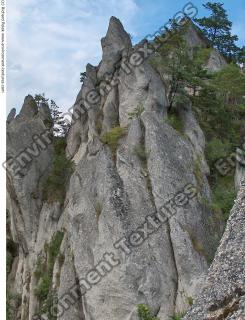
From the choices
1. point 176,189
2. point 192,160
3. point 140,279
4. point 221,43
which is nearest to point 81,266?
point 140,279

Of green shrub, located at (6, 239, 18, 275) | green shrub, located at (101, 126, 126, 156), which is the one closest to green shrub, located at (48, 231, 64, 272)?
green shrub, located at (101, 126, 126, 156)

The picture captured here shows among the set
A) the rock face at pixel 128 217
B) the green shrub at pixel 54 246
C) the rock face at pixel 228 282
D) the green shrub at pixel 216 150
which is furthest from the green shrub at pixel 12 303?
the rock face at pixel 228 282

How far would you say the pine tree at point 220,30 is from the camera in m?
67.9

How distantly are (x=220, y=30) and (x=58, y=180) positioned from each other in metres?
31.9

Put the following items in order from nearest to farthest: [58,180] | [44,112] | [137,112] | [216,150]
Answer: [137,112] → [216,150] → [58,180] → [44,112]

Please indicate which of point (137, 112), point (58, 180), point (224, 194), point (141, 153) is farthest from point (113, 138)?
point (58, 180)

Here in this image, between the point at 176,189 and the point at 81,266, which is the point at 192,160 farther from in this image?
the point at 81,266

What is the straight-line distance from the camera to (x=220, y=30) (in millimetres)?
68812

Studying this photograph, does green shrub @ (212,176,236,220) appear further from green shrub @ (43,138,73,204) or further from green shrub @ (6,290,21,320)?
green shrub @ (6,290,21,320)

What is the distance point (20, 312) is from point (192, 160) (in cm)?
1744

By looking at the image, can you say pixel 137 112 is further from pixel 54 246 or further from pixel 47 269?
pixel 47 269

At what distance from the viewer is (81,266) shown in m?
36.1

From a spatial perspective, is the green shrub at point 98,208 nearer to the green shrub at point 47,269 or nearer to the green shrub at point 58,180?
the green shrub at point 47,269

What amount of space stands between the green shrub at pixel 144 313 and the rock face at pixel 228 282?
47.4ft
